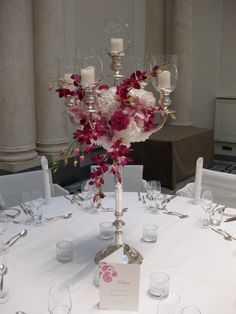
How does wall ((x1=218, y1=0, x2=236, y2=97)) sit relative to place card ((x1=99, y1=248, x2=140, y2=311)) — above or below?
above

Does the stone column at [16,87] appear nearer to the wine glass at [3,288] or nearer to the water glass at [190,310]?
the wine glass at [3,288]

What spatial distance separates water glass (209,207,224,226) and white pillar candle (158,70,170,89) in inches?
29.9

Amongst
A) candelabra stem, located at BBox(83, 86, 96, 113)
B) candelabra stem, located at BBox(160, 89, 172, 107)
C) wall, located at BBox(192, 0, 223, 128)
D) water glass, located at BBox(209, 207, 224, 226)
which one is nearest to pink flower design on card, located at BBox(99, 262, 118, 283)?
candelabra stem, located at BBox(83, 86, 96, 113)

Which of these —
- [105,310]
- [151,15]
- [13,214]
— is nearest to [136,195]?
[13,214]

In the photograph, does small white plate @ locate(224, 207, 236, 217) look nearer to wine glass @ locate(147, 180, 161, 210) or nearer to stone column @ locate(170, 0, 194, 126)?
wine glass @ locate(147, 180, 161, 210)

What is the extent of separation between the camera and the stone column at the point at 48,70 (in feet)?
15.3

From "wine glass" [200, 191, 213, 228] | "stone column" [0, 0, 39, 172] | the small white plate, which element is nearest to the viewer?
"wine glass" [200, 191, 213, 228]

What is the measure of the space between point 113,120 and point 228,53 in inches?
252

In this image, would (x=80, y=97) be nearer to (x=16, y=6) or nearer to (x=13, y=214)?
(x=13, y=214)

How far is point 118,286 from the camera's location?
123 cm

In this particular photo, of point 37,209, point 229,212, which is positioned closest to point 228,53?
point 229,212

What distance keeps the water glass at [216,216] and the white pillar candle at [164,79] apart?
0.76 metres

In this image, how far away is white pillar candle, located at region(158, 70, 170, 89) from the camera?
1493 mm

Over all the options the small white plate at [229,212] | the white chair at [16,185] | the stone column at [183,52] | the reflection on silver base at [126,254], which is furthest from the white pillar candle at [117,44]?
the stone column at [183,52]
